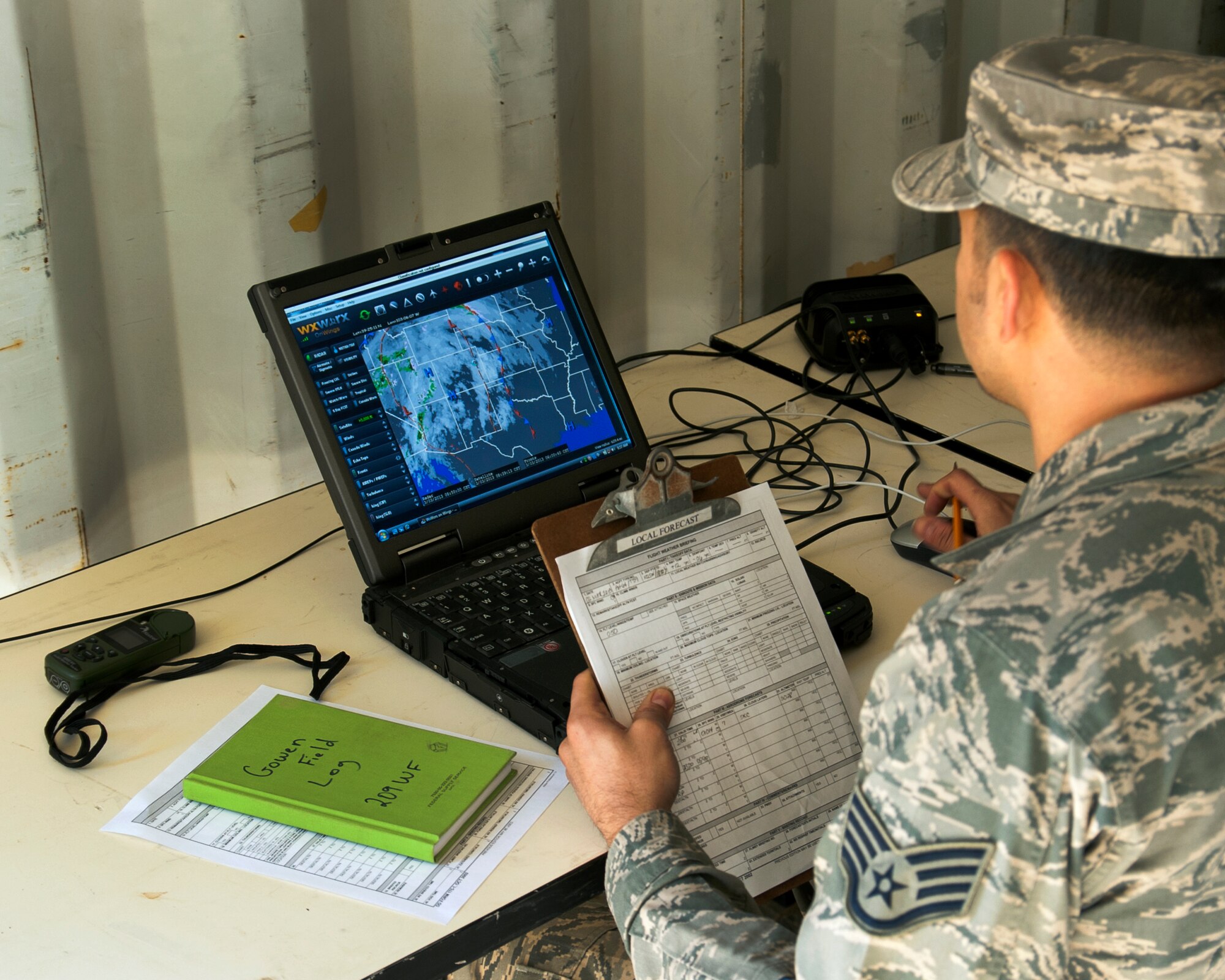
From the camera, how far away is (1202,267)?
29.7 inches

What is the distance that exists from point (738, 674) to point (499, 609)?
28 centimetres

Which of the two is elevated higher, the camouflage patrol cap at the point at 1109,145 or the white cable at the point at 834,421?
the camouflage patrol cap at the point at 1109,145

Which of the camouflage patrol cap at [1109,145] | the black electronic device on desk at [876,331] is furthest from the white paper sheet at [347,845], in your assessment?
the black electronic device on desk at [876,331]

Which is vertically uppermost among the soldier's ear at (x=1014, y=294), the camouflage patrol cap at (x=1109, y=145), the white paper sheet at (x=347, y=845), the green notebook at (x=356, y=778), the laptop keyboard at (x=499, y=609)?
the camouflage patrol cap at (x=1109, y=145)

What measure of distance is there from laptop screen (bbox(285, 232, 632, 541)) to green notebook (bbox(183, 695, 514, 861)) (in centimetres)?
24

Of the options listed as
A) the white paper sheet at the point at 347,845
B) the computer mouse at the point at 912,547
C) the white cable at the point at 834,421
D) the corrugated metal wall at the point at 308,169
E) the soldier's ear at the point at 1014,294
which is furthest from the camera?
the white cable at the point at 834,421

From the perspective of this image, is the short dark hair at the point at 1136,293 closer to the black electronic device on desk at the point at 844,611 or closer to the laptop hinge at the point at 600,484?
the black electronic device on desk at the point at 844,611

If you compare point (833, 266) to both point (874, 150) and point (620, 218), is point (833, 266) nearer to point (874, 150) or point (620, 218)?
point (874, 150)

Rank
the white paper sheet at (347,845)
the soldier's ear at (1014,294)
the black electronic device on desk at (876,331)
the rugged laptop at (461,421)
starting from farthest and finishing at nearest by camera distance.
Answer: the black electronic device on desk at (876,331) < the rugged laptop at (461,421) < the white paper sheet at (347,845) < the soldier's ear at (1014,294)

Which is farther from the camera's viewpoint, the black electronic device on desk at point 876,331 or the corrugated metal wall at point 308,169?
the black electronic device on desk at point 876,331

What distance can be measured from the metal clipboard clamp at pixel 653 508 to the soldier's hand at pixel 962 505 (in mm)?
341

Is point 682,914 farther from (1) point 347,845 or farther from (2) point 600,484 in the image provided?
(2) point 600,484

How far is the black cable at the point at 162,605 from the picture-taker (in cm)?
129

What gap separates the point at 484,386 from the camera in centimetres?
135
